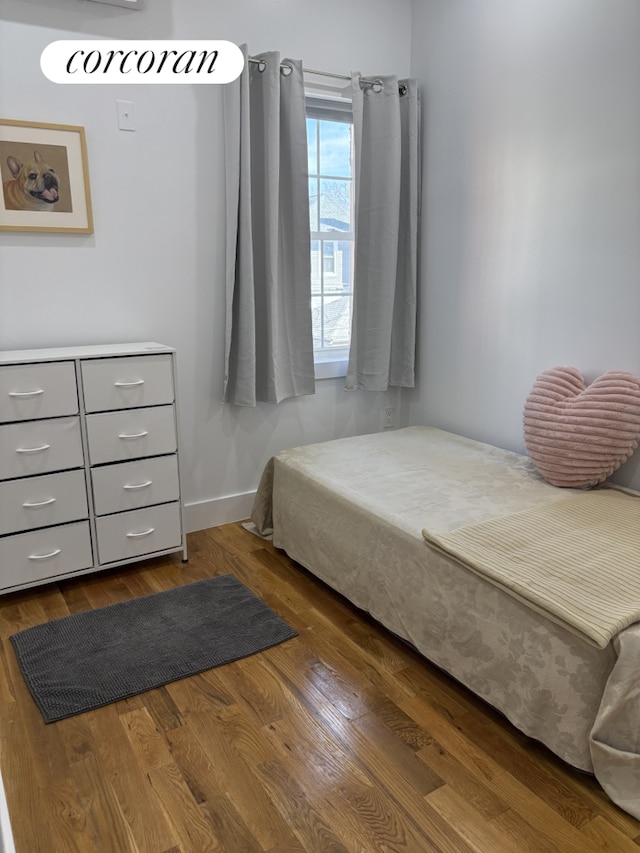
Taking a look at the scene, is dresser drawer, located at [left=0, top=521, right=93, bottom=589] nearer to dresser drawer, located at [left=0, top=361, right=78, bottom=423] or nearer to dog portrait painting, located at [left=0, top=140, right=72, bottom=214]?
dresser drawer, located at [left=0, top=361, right=78, bottom=423]

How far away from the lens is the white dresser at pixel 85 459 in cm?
232

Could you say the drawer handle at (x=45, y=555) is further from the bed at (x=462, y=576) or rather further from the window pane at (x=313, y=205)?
the window pane at (x=313, y=205)

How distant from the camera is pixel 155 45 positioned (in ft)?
8.58

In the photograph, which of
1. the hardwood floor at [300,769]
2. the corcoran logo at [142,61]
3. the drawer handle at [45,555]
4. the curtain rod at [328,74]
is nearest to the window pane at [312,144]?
the curtain rod at [328,74]

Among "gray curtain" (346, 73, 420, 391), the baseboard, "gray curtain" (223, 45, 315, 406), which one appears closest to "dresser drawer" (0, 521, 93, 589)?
the baseboard

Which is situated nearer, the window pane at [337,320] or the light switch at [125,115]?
the light switch at [125,115]

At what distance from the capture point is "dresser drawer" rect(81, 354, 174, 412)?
241 centimetres

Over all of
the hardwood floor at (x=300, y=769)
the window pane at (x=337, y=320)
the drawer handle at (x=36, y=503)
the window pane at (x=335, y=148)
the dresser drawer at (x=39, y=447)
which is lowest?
the hardwood floor at (x=300, y=769)

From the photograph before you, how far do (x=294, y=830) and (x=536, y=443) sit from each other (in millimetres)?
1607

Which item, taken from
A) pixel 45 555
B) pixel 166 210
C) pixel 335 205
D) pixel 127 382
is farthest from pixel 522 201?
pixel 45 555

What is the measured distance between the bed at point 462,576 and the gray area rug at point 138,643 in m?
0.38

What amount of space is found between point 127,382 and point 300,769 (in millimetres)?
1528

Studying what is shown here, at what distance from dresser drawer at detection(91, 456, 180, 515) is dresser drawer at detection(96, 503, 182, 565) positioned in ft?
0.13

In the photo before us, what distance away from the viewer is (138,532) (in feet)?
8.67
